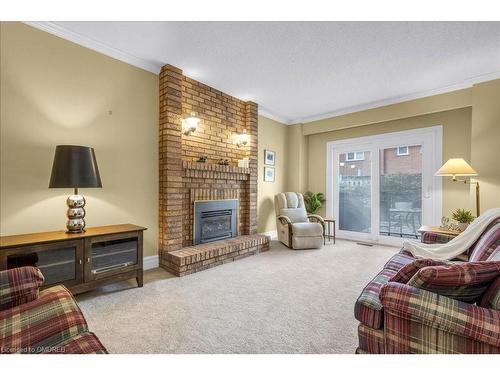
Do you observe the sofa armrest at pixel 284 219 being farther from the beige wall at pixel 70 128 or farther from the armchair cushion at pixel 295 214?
the beige wall at pixel 70 128

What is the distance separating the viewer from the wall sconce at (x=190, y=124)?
3.43m

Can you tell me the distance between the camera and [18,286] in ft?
3.88

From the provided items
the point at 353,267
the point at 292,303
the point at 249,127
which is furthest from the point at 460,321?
the point at 249,127

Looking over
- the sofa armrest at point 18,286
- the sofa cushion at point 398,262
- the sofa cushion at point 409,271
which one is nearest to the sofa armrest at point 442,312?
the sofa cushion at point 409,271

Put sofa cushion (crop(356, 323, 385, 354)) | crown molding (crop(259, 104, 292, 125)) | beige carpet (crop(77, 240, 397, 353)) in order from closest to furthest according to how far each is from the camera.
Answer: sofa cushion (crop(356, 323, 385, 354)) < beige carpet (crop(77, 240, 397, 353)) < crown molding (crop(259, 104, 292, 125))

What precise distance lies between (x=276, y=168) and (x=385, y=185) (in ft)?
7.03

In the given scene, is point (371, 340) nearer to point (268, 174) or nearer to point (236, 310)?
point (236, 310)

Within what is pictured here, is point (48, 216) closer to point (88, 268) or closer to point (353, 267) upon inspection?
point (88, 268)

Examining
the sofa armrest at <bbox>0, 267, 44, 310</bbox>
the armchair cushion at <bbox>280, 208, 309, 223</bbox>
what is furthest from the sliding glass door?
the sofa armrest at <bbox>0, 267, 44, 310</bbox>

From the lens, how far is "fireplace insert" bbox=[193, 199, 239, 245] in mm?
3617

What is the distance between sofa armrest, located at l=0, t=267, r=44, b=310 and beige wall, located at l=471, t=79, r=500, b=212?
15.7 feet

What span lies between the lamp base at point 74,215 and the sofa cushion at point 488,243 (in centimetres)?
342

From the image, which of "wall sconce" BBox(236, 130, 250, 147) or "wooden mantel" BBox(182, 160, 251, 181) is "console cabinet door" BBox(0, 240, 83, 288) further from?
"wall sconce" BBox(236, 130, 250, 147)

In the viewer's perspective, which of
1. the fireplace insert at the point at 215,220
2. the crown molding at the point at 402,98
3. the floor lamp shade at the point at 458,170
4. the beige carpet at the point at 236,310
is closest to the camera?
the beige carpet at the point at 236,310
